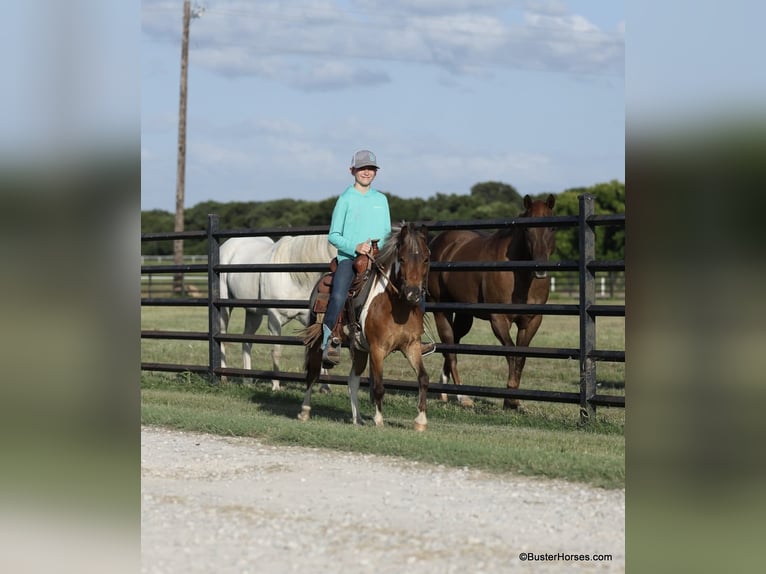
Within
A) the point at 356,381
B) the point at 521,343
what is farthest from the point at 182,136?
the point at 356,381

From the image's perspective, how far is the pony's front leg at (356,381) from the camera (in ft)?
27.8

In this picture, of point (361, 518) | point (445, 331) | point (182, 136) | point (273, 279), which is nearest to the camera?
point (361, 518)

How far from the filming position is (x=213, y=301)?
481 inches

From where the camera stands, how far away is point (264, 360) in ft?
50.3

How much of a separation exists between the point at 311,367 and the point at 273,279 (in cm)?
394

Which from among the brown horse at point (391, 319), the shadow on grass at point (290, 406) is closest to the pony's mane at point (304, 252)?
the shadow on grass at point (290, 406)

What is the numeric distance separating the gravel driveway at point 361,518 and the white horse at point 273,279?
15.9 ft

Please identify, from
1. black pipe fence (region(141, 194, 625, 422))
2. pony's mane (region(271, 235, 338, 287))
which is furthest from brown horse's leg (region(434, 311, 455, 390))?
pony's mane (region(271, 235, 338, 287))

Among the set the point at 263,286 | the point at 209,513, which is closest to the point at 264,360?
the point at 263,286

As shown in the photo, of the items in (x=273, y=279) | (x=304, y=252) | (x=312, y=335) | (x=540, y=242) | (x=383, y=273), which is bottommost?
(x=312, y=335)

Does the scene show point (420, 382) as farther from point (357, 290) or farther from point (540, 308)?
point (540, 308)
